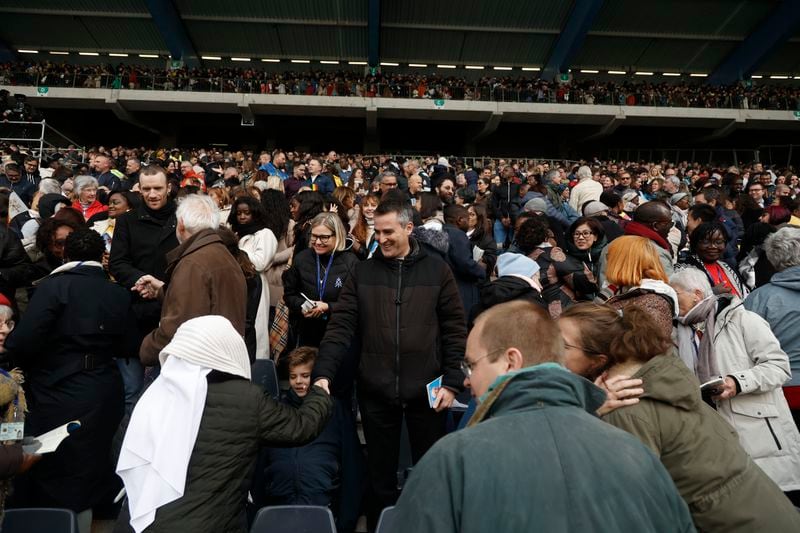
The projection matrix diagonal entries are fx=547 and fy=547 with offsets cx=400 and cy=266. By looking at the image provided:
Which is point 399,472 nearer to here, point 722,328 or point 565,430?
point 722,328

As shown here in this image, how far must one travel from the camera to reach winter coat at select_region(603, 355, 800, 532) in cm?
161

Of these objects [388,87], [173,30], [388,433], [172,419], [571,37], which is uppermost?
[571,37]

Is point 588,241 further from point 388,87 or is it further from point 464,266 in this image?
point 388,87

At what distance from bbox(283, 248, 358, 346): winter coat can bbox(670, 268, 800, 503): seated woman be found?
81.9 inches

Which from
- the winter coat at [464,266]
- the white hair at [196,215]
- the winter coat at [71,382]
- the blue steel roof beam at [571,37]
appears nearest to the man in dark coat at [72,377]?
the winter coat at [71,382]

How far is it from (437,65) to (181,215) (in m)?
25.9

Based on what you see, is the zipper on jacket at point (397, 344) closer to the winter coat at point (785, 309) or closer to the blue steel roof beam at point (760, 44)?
the winter coat at point (785, 309)

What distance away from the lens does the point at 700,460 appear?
165cm

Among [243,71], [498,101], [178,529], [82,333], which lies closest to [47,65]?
[243,71]

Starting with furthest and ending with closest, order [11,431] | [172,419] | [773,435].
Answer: [773,435] < [11,431] < [172,419]

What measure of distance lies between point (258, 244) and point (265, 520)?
2.16 meters

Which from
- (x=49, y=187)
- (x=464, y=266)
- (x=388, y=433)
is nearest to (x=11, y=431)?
(x=388, y=433)

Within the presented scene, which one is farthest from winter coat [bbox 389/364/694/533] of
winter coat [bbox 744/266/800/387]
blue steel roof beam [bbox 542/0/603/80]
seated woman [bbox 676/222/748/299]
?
blue steel roof beam [bbox 542/0/603/80]

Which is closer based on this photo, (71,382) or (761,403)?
(761,403)
